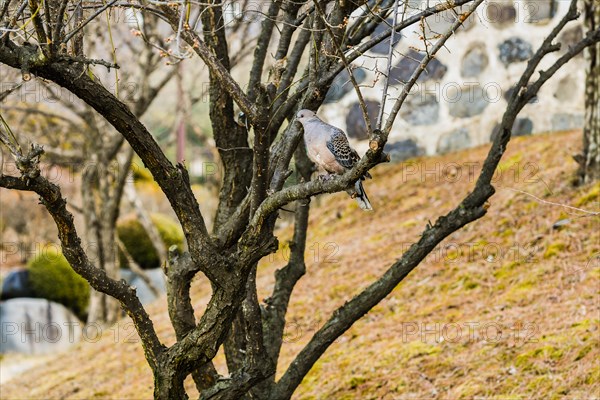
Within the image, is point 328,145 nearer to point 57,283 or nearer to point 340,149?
point 340,149

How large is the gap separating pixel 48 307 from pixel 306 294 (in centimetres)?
738

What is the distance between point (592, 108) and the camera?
7.14 m

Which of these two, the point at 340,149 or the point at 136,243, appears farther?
the point at 136,243

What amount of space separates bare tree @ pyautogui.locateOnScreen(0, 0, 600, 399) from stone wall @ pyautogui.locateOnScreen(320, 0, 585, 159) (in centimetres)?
375

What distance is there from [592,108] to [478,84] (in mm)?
2062

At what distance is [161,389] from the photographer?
419cm

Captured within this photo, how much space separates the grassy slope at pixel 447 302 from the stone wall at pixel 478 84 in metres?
0.28

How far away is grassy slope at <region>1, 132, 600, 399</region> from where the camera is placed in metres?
5.53

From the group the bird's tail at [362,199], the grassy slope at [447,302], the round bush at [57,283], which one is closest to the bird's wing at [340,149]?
the bird's tail at [362,199]

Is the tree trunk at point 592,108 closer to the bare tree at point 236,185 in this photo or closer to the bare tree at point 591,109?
the bare tree at point 591,109

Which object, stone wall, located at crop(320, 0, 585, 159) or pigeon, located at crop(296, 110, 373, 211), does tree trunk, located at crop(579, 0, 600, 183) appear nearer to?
stone wall, located at crop(320, 0, 585, 159)

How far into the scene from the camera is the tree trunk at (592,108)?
7.13 metres

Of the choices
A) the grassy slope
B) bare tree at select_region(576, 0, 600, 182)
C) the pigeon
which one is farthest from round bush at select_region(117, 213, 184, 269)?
the pigeon

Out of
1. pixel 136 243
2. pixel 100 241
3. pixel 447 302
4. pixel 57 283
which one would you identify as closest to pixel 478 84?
pixel 447 302
